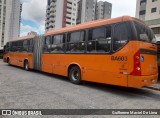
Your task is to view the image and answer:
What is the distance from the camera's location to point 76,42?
28.2 ft

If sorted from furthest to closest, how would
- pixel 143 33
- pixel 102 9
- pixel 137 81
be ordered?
pixel 102 9
pixel 143 33
pixel 137 81

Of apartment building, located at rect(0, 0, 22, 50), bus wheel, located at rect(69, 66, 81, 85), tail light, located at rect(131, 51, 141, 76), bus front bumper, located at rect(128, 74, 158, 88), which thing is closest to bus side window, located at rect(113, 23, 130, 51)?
tail light, located at rect(131, 51, 141, 76)

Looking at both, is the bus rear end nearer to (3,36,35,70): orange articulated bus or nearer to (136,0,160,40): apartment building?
(3,36,35,70): orange articulated bus

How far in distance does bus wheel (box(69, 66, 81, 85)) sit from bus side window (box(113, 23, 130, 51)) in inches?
102

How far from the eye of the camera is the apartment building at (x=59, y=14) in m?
70.9

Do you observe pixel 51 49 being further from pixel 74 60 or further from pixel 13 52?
pixel 13 52

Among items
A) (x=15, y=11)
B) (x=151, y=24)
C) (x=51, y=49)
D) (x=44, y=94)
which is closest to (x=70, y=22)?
(x=15, y=11)

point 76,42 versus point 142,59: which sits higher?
point 76,42

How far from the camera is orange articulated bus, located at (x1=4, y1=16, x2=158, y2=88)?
623 centimetres

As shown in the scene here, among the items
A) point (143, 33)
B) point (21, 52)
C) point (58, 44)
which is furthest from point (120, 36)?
point (21, 52)

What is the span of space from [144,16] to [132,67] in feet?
124

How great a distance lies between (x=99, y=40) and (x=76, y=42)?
5.29 feet

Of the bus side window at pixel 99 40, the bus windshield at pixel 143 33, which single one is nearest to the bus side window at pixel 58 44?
the bus side window at pixel 99 40

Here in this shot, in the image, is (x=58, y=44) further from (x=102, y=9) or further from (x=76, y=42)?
(x=102, y=9)
